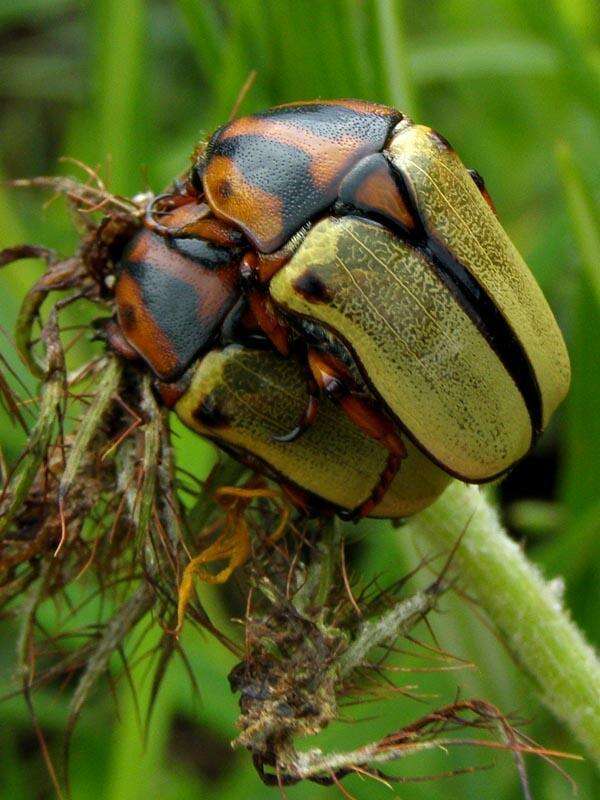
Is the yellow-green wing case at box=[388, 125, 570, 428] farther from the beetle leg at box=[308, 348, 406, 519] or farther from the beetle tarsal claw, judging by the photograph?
the beetle tarsal claw

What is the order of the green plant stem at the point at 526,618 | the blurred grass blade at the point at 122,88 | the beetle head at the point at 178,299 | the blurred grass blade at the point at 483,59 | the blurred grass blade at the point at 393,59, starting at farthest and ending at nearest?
the blurred grass blade at the point at 483,59, the blurred grass blade at the point at 122,88, the blurred grass blade at the point at 393,59, the green plant stem at the point at 526,618, the beetle head at the point at 178,299

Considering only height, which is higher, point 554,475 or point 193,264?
point 193,264

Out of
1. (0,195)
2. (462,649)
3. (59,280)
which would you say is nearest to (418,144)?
(59,280)

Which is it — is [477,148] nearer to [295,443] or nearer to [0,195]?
[0,195]

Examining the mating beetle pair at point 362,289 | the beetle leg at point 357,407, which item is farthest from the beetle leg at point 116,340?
the beetle leg at point 357,407

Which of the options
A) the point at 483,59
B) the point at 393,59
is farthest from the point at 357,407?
the point at 483,59

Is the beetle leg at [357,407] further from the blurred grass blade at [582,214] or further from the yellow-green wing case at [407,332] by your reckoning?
the blurred grass blade at [582,214]
